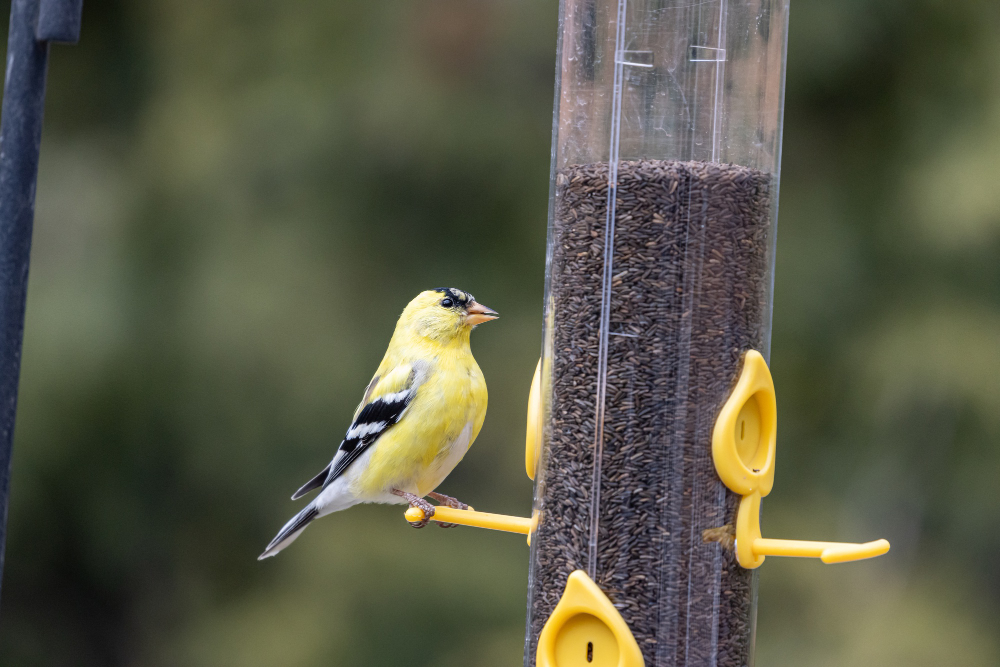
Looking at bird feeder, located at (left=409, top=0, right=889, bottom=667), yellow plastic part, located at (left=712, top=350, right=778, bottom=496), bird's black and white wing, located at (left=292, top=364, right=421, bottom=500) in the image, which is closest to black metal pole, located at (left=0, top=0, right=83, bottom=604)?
bird feeder, located at (left=409, top=0, right=889, bottom=667)

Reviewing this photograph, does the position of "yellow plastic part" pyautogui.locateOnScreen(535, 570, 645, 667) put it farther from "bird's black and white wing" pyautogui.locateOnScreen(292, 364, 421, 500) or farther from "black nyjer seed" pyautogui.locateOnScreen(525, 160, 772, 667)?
"bird's black and white wing" pyautogui.locateOnScreen(292, 364, 421, 500)

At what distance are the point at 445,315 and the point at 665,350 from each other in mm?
1141

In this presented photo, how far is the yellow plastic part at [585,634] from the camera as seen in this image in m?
1.95

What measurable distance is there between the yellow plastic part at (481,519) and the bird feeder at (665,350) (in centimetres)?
11

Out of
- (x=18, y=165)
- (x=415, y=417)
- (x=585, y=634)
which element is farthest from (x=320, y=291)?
(x=585, y=634)

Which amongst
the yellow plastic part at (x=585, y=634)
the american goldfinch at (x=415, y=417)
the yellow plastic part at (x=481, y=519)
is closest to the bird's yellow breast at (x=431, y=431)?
the american goldfinch at (x=415, y=417)

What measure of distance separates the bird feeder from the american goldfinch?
0.77 m

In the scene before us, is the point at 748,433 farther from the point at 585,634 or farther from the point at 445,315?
the point at 445,315

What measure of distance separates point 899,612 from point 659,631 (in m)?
2.92

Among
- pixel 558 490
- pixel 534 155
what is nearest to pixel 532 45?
pixel 534 155

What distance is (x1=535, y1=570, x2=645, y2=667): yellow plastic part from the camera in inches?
76.9

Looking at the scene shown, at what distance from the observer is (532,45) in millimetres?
5480

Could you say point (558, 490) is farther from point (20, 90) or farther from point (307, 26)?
point (307, 26)

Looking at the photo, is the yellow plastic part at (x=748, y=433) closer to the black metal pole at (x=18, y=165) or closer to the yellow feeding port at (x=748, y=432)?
the yellow feeding port at (x=748, y=432)
